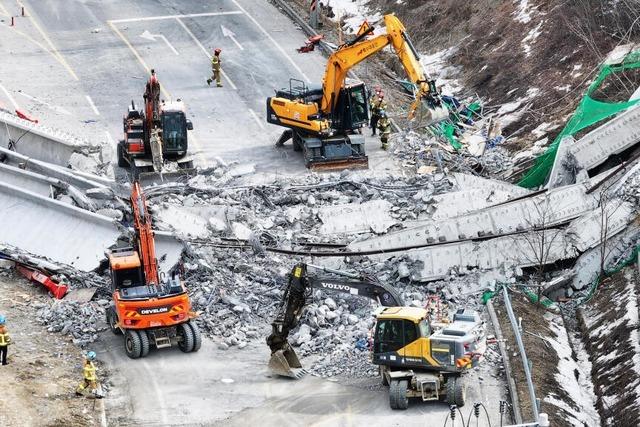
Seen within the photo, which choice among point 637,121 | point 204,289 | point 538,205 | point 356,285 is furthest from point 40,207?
point 637,121

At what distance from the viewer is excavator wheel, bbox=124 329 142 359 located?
34.1 meters

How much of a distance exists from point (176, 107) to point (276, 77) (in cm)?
877

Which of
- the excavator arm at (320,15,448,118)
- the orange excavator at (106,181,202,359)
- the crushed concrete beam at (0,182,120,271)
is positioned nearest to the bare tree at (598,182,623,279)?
the excavator arm at (320,15,448,118)

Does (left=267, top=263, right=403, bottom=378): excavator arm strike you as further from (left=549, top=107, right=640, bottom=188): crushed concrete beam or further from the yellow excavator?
the yellow excavator

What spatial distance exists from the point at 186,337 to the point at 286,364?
2.62m

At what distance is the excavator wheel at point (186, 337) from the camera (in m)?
34.5

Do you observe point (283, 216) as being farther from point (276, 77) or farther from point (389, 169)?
point (276, 77)

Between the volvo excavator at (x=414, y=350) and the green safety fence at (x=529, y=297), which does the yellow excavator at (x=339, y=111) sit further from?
the volvo excavator at (x=414, y=350)

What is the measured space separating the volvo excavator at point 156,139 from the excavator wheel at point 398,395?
1580cm

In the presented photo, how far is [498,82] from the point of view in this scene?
50.9 metres

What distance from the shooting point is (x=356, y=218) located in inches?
1633

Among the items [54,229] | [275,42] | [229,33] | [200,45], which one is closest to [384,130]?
[275,42]

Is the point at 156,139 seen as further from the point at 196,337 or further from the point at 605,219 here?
the point at 605,219

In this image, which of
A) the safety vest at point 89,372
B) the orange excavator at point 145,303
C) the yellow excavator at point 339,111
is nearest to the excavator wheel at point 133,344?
the orange excavator at point 145,303
